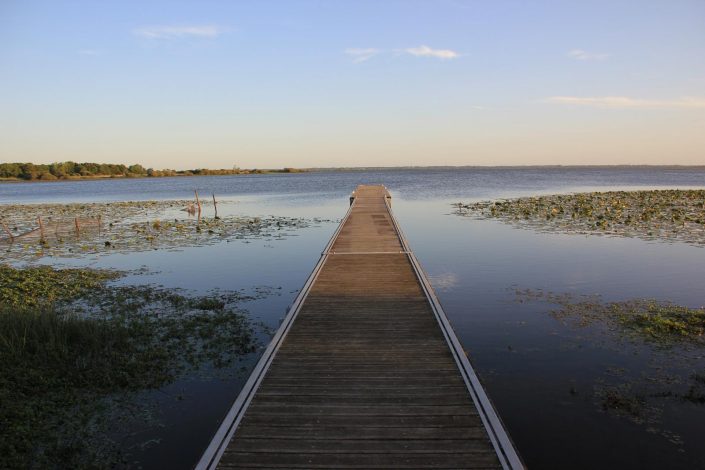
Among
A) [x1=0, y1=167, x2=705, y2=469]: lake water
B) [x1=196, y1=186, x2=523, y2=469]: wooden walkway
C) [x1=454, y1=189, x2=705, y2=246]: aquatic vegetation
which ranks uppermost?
[x1=454, y1=189, x2=705, y2=246]: aquatic vegetation

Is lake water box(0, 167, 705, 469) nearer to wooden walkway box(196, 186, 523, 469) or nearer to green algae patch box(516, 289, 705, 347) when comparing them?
green algae patch box(516, 289, 705, 347)

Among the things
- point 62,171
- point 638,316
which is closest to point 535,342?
point 638,316

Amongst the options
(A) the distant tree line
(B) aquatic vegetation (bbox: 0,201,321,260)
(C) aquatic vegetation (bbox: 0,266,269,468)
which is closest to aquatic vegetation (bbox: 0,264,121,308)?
(C) aquatic vegetation (bbox: 0,266,269,468)

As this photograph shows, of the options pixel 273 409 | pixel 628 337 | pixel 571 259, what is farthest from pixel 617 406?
pixel 571 259

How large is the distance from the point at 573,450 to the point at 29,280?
17.1m

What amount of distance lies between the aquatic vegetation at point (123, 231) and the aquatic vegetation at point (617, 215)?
14957mm

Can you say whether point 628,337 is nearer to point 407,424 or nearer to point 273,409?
point 407,424

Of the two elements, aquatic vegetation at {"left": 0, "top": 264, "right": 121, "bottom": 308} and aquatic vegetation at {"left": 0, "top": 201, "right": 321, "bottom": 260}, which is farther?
aquatic vegetation at {"left": 0, "top": 201, "right": 321, "bottom": 260}

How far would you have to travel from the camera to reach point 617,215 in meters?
29.9

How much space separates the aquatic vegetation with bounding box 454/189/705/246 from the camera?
23.9 meters

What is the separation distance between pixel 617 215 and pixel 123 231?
3234 centimetres

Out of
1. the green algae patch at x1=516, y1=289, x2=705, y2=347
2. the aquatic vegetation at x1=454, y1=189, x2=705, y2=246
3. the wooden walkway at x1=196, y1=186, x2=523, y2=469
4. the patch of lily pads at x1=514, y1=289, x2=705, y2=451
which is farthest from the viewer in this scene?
the aquatic vegetation at x1=454, y1=189, x2=705, y2=246

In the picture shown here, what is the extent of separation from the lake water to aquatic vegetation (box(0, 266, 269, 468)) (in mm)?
586

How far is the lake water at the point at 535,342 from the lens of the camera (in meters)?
6.86
